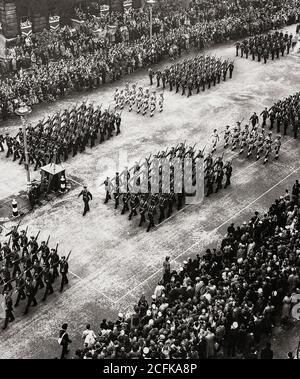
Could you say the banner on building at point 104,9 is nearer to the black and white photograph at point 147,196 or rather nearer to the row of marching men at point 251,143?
the black and white photograph at point 147,196

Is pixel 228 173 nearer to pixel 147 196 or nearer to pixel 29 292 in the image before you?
pixel 147 196

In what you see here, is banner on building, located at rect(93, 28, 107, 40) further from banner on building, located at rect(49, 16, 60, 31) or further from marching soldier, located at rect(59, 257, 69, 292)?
marching soldier, located at rect(59, 257, 69, 292)

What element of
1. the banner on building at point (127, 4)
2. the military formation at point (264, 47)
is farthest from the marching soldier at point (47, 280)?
the banner on building at point (127, 4)

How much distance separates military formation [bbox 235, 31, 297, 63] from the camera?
157ft

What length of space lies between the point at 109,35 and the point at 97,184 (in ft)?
81.3

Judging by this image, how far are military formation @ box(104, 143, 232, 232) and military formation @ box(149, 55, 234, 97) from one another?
12.2m

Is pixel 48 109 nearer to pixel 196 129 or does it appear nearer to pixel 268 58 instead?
pixel 196 129

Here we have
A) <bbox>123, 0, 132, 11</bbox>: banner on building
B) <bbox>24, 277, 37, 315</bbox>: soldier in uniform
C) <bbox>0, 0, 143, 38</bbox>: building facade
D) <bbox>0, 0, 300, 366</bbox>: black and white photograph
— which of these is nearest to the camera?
<bbox>0, 0, 300, 366</bbox>: black and white photograph

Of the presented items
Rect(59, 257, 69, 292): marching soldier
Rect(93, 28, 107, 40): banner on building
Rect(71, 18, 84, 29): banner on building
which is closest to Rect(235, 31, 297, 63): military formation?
Rect(93, 28, 107, 40): banner on building

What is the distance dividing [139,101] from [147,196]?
12.6m

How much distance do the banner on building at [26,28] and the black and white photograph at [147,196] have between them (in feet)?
0.66

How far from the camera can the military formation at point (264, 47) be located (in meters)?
47.9

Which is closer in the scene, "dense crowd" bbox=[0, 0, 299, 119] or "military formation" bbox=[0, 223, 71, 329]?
"military formation" bbox=[0, 223, 71, 329]

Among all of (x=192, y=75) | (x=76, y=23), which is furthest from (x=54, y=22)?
(x=192, y=75)
